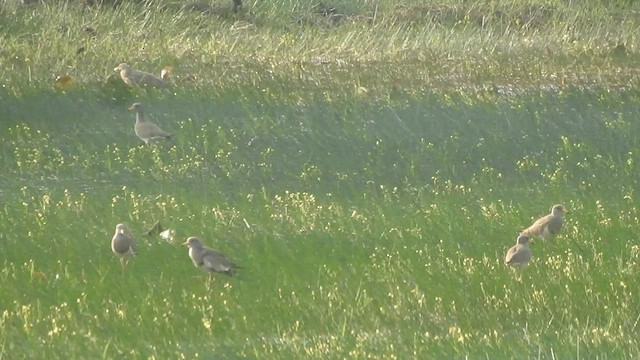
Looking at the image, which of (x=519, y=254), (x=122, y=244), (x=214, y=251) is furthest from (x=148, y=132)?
(x=519, y=254)

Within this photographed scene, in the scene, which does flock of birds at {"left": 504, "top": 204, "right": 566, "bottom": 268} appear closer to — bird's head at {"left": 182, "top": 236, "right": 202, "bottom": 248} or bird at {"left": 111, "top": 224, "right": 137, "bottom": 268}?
bird's head at {"left": 182, "top": 236, "right": 202, "bottom": 248}

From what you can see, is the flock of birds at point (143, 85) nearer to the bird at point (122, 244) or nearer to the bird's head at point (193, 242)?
the bird at point (122, 244)

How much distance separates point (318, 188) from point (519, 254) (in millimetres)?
3138

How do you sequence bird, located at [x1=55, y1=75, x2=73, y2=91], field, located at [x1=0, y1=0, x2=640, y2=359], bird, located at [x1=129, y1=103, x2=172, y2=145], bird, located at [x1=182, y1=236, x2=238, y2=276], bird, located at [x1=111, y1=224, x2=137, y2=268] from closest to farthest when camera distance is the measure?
field, located at [x1=0, y1=0, x2=640, y2=359]
bird, located at [x1=182, y1=236, x2=238, y2=276]
bird, located at [x1=111, y1=224, x2=137, y2=268]
bird, located at [x1=129, y1=103, x2=172, y2=145]
bird, located at [x1=55, y1=75, x2=73, y2=91]

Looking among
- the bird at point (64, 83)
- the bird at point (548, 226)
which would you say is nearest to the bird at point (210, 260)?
the bird at point (548, 226)

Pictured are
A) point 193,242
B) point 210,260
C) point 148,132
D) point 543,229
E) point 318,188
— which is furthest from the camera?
point 148,132

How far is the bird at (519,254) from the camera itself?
32.2 ft

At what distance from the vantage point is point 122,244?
10133mm

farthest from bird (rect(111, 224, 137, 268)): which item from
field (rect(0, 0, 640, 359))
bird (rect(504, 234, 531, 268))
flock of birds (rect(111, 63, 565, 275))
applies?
bird (rect(504, 234, 531, 268))

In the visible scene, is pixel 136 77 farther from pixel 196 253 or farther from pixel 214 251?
pixel 214 251

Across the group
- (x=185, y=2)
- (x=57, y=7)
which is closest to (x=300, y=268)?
(x=57, y=7)

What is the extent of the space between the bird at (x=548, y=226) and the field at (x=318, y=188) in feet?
0.28

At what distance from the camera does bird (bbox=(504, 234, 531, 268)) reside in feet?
32.2

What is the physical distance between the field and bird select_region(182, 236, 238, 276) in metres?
0.11
